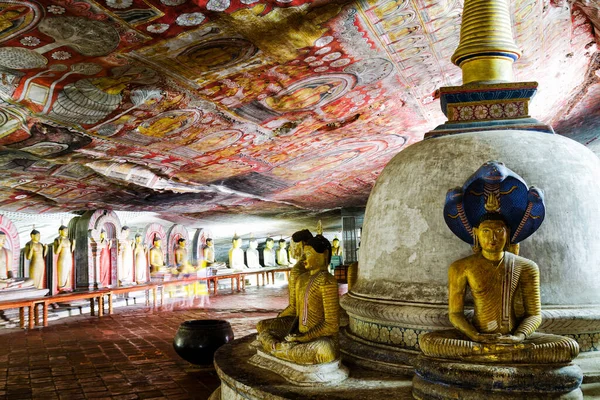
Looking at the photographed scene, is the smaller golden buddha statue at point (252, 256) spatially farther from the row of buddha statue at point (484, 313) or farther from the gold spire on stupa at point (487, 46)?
the row of buddha statue at point (484, 313)

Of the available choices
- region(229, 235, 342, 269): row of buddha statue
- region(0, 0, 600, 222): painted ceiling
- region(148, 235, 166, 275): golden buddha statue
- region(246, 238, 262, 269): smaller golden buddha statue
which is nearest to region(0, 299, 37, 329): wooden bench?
region(0, 0, 600, 222): painted ceiling

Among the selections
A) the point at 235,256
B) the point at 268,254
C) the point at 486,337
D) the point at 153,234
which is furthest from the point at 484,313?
the point at 268,254

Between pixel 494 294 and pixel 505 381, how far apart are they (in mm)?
578

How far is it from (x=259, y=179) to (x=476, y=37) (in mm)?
8468

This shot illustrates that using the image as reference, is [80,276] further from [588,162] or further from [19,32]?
[588,162]

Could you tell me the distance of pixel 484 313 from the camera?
127 inches

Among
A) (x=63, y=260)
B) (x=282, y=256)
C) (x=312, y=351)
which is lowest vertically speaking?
(x=312, y=351)

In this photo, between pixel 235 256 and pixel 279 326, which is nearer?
pixel 279 326

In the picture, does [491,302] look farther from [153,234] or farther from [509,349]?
[153,234]

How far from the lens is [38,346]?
25.9 ft

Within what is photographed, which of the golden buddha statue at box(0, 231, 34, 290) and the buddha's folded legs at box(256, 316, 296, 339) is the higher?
the golden buddha statue at box(0, 231, 34, 290)

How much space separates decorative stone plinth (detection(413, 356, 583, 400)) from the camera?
281 centimetres

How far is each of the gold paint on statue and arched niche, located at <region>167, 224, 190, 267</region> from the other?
48.0ft

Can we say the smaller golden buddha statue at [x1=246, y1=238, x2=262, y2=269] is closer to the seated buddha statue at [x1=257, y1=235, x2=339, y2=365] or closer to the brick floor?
the brick floor
